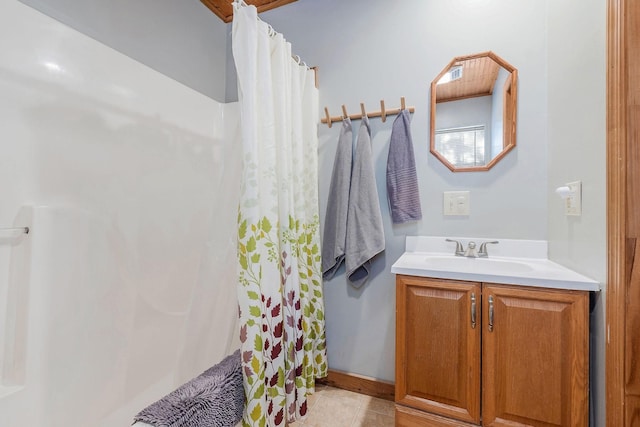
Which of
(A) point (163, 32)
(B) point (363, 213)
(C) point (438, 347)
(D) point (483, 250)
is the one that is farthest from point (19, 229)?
(D) point (483, 250)

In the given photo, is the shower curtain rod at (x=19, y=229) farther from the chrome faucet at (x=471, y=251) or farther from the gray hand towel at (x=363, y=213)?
the chrome faucet at (x=471, y=251)

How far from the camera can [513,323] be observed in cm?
95

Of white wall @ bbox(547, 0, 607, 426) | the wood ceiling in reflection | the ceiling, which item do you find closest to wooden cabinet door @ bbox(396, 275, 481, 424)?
white wall @ bbox(547, 0, 607, 426)

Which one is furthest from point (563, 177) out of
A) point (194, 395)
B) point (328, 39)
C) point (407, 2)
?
point (194, 395)

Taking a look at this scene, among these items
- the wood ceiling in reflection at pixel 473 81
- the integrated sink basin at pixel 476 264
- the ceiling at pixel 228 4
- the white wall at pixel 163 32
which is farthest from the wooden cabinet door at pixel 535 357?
the ceiling at pixel 228 4

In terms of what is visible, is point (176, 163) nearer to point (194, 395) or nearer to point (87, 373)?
point (87, 373)

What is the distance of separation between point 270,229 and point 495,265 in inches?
42.1

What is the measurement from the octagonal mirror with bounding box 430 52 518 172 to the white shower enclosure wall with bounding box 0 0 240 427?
1.11 metres

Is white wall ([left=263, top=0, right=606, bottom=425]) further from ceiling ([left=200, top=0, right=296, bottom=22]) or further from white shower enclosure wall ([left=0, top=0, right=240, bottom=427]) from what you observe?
white shower enclosure wall ([left=0, top=0, right=240, bottom=427])

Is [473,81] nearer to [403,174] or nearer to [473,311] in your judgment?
[403,174]

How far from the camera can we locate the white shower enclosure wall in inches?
37.4

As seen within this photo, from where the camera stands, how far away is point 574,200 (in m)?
1.02

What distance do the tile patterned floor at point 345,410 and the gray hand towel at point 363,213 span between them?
0.73 meters

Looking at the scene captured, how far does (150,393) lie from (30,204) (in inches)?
38.4
